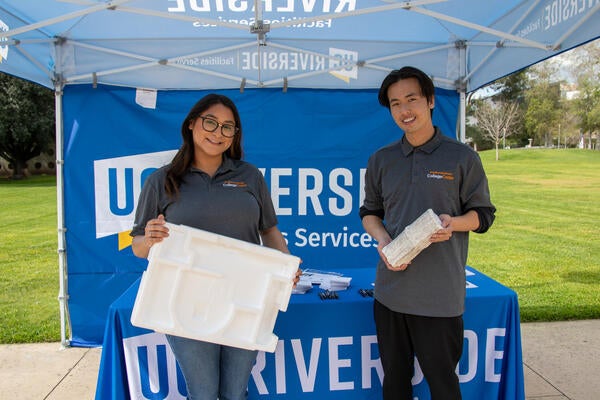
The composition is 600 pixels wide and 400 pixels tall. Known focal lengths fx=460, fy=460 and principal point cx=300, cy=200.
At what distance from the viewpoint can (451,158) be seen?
71.9 inches

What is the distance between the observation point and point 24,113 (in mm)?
21406

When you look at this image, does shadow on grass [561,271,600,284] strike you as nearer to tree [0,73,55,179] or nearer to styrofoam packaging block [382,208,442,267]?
styrofoam packaging block [382,208,442,267]

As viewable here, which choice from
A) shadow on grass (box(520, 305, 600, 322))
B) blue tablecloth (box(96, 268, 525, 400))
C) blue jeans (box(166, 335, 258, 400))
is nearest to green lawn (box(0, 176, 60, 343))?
blue tablecloth (box(96, 268, 525, 400))

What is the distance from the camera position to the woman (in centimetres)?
175

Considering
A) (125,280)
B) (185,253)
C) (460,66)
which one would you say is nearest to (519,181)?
(460,66)

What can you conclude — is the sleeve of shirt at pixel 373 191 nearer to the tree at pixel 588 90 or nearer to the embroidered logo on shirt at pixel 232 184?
the embroidered logo on shirt at pixel 232 184

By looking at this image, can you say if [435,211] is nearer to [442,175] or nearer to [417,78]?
[442,175]

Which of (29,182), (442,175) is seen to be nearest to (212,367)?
(442,175)

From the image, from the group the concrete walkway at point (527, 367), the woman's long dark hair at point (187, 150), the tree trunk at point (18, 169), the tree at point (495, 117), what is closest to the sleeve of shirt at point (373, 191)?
the woman's long dark hair at point (187, 150)

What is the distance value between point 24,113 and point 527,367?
23711 millimetres

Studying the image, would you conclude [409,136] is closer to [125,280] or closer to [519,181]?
[125,280]

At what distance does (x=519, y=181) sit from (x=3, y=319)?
1949cm

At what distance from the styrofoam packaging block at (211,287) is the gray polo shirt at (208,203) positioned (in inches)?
4.2

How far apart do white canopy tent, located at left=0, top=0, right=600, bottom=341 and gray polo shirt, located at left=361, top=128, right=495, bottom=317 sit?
1547mm
